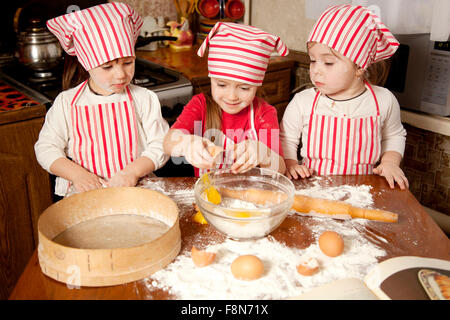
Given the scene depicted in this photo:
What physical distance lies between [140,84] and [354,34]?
3.26 ft

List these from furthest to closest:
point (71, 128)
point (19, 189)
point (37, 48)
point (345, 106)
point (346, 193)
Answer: point (37, 48) → point (19, 189) → point (345, 106) → point (71, 128) → point (346, 193)

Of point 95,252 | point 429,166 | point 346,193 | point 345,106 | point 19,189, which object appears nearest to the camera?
point 95,252

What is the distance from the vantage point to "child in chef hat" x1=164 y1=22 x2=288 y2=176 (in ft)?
3.77

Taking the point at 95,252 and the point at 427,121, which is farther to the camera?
the point at 427,121

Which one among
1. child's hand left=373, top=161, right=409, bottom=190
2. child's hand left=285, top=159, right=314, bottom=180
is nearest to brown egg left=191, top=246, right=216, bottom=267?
child's hand left=285, top=159, right=314, bottom=180

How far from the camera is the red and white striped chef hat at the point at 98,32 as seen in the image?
124 cm

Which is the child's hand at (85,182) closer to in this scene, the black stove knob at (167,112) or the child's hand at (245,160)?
the child's hand at (245,160)

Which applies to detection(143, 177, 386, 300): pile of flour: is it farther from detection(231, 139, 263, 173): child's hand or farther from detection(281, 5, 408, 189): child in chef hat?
detection(281, 5, 408, 189): child in chef hat

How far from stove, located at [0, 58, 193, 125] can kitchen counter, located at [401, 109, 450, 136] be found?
3.51 ft

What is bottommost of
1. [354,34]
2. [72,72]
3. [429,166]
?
[429,166]

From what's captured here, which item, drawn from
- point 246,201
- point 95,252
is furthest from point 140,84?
point 95,252

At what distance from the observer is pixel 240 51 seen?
124 centimetres

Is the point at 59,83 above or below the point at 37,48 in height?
below

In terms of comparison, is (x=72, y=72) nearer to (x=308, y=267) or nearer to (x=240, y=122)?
(x=240, y=122)
